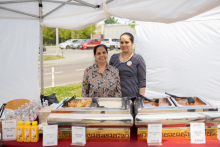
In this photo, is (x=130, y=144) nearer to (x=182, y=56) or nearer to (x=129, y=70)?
(x=129, y=70)

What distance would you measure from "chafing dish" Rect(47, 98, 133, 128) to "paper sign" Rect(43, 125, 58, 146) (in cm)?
4

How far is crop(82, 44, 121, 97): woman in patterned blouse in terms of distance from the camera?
2242 millimetres

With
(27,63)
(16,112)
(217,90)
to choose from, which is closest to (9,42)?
(27,63)

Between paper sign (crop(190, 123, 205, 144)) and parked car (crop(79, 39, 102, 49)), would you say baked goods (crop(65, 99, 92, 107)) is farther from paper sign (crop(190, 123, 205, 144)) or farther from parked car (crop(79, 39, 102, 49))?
parked car (crop(79, 39, 102, 49))

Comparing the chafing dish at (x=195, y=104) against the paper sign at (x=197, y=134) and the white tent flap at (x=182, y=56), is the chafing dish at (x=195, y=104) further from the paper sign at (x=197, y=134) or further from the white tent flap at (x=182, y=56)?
the white tent flap at (x=182, y=56)

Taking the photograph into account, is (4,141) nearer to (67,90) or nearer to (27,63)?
(27,63)

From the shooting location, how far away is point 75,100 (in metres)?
1.92

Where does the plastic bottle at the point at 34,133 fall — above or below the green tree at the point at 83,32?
below

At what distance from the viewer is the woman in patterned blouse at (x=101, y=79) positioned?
2242mm

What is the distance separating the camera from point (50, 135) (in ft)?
5.09

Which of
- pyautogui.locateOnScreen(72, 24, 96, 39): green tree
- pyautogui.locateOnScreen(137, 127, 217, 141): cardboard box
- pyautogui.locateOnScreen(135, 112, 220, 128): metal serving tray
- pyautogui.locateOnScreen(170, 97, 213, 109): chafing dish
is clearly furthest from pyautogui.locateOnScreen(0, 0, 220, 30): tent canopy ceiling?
pyautogui.locateOnScreen(72, 24, 96, 39): green tree

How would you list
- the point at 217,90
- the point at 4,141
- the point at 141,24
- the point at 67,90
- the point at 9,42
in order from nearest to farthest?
the point at 4,141 → the point at 9,42 → the point at 217,90 → the point at 141,24 → the point at 67,90

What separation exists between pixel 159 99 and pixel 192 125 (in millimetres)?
399

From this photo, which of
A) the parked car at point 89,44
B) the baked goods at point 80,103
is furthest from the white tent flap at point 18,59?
the parked car at point 89,44
